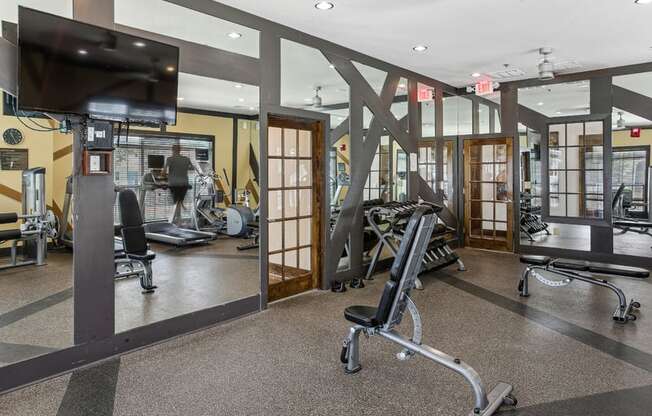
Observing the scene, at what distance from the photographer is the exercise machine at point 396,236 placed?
568cm

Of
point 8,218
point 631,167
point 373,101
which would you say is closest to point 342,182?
point 373,101

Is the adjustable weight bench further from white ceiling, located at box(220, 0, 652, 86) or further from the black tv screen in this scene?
the black tv screen

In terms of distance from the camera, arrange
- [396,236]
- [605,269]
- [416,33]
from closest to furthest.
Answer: [605,269], [416,33], [396,236]

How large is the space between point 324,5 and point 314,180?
1960 millimetres

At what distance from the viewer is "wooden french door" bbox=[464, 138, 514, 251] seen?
774cm

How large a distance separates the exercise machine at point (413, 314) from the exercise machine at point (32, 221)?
560cm

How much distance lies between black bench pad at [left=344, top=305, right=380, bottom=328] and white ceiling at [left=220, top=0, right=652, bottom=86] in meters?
2.93

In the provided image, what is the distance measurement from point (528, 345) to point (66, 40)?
425 cm

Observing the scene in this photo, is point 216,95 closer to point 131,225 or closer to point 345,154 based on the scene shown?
point 345,154

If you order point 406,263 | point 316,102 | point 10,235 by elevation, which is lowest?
point 10,235

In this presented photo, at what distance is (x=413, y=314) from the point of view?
2.87m

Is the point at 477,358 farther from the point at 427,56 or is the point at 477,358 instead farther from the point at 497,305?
the point at 427,56

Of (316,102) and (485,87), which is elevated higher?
(485,87)

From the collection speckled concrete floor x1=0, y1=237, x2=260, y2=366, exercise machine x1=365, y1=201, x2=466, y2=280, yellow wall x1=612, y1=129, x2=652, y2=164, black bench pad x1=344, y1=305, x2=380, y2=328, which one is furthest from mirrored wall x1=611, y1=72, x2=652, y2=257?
speckled concrete floor x1=0, y1=237, x2=260, y2=366
